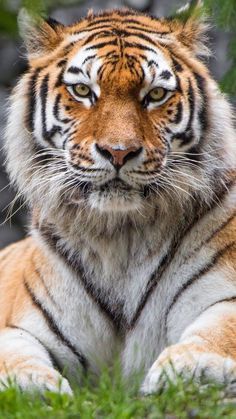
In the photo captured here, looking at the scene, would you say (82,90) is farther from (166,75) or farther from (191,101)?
(191,101)

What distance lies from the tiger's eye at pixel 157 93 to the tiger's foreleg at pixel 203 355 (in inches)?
33.8

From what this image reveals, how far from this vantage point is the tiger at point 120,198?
3557 mm

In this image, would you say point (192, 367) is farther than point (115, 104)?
No

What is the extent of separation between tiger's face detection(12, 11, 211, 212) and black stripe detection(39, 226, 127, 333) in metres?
0.28

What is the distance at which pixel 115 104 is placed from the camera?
353 cm

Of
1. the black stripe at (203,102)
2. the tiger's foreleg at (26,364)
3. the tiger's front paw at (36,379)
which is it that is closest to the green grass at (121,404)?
the tiger's foreleg at (26,364)

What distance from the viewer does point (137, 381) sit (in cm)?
282

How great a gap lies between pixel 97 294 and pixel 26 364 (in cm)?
49

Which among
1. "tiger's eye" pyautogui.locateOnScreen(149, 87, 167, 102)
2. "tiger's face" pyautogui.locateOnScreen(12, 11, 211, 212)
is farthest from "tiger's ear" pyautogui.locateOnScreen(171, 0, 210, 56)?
"tiger's eye" pyautogui.locateOnScreen(149, 87, 167, 102)

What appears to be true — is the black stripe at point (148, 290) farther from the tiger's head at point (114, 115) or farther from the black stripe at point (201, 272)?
the tiger's head at point (114, 115)

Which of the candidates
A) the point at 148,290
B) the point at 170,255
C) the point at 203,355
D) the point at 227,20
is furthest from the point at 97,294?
the point at 227,20

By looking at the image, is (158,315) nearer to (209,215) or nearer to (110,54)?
(209,215)

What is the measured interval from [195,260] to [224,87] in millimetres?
1280

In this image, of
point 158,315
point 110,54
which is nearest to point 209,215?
point 158,315
